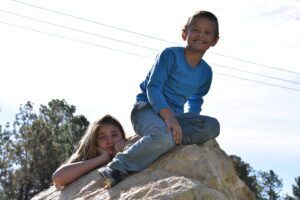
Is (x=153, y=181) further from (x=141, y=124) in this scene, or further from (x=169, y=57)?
(x=169, y=57)

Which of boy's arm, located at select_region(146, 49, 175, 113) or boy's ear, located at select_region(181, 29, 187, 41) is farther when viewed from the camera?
boy's ear, located at select_region(181, 29, 187, 41)

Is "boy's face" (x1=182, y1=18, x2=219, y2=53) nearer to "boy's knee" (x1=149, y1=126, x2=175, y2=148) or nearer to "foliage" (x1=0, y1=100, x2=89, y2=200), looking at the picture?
"boy's knee" (x1=149, y1=126, x2=175, y2=148)

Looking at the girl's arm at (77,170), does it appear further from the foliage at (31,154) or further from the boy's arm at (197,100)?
the foliage at (31,154)

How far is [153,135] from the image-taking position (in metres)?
4.71

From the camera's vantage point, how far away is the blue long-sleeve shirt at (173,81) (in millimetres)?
4980

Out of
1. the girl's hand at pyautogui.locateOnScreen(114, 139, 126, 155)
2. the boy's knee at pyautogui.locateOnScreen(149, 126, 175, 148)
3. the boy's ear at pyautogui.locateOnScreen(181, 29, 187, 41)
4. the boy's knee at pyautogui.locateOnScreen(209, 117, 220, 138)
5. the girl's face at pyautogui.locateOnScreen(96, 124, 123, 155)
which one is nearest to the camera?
the boy's knee at pyautogui.locateOnScreen(149, 126, 175, 148)

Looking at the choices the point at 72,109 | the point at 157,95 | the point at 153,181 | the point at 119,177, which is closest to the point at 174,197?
the point at 153,181

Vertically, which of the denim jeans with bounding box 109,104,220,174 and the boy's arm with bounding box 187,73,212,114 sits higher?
the boy's arm with bounding box 187,73,212,114

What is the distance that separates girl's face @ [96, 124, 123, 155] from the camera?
5.52m

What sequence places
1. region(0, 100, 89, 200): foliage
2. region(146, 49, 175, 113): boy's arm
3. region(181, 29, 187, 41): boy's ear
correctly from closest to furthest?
region(146, 49, 175, 113): boy's arm
region(181, 29, 187, 41): boy's ear
region(0, 100, 89, 200): foliage

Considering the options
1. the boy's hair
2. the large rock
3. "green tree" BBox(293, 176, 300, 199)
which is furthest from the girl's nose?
"green tree" BBox(293, 176, 300, 199)

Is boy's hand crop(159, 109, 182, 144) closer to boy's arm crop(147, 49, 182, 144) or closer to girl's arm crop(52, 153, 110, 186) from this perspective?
boy's arm crop(147, 49, 182, 144)

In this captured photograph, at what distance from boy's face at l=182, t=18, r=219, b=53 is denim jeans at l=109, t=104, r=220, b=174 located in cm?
61

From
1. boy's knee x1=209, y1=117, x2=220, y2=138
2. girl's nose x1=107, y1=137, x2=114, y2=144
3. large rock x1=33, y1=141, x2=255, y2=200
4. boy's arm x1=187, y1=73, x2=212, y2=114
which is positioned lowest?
large rock x1=33, y1=141, x2=255, y2=200
